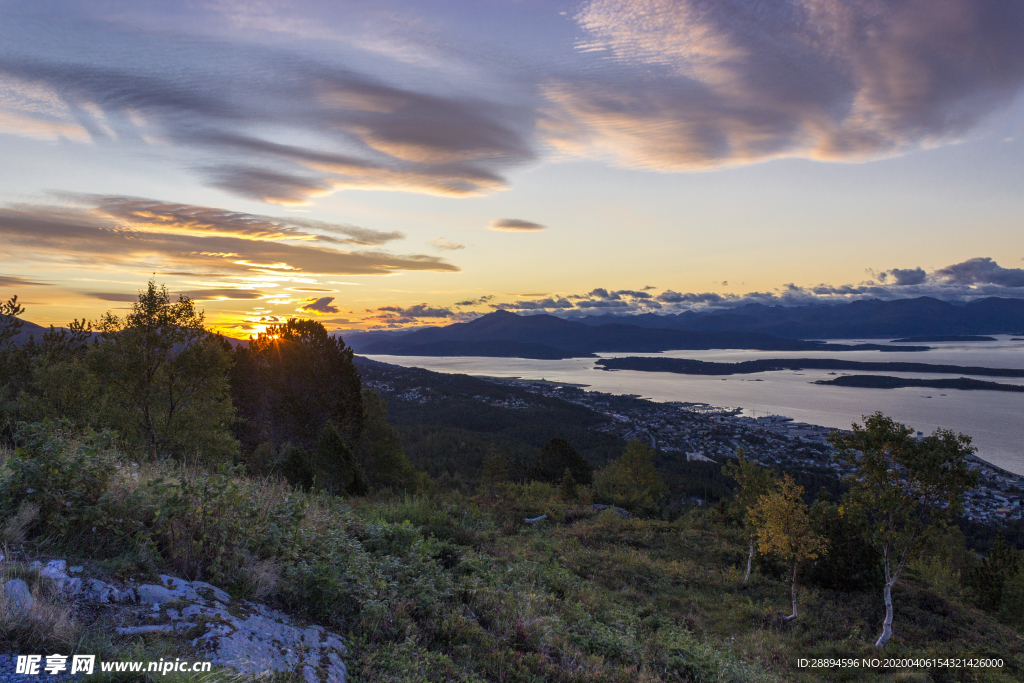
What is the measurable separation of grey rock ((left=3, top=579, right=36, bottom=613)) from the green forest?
73mm

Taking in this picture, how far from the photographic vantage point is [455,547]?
9047 millimetres

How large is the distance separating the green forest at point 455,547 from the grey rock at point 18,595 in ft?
0.24

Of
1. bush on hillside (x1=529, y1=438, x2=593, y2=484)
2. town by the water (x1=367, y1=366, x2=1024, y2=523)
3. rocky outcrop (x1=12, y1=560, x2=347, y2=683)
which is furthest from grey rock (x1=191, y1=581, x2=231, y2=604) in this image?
town by the water (x1=367, y1=366, x2=1024, y2=523)

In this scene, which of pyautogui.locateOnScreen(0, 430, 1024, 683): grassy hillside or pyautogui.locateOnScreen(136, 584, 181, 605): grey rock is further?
pyautogui.locateOnScreen(0, 430, 1024, 683): grassy hillside

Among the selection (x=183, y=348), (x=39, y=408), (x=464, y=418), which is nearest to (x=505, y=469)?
(x=183, y=348)

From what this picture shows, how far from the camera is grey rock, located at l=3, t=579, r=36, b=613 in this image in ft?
9.29

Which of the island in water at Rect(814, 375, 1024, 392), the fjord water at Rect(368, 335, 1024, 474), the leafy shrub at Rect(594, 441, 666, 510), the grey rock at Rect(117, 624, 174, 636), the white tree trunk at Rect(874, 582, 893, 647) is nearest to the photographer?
the grey rock at Rect(117, 624, 174, 636)

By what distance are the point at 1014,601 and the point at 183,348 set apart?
3297 centimetres

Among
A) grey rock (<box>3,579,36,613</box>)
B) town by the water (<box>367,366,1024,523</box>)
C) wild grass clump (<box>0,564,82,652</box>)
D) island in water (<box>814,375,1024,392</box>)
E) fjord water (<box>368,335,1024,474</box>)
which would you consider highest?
grey rock (<box>3,579,36,613</box>)

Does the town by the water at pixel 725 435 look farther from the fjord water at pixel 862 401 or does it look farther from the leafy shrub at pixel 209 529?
the leafy shrub at pixel 209 529

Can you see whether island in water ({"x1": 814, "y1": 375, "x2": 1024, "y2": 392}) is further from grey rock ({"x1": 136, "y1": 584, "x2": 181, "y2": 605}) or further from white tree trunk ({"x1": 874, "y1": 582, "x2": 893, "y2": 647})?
grey rock ({"x1": 136, "y1": 584, "x2": 181, "y2": 605})

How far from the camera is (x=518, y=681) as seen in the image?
468cm


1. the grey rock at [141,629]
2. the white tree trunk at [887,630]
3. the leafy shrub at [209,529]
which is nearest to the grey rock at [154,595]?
the grey rock at [141,629]

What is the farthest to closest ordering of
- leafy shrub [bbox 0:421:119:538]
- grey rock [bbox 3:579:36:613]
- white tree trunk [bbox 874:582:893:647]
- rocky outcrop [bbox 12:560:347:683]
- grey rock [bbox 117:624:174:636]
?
white tree trunk [bbox 874:582:893:647]
leafy shrub [bbox 0:421:119:538]
rocky outcrop [bbox 12:560:347:683]
grey rock [bbox 117:624:174:636]
grey rock [bbox 3:579:36:613]
